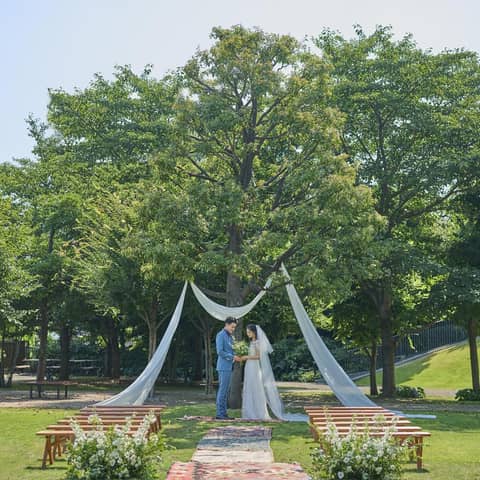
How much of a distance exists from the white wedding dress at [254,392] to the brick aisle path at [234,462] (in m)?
3.29

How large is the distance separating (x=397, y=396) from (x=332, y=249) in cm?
928

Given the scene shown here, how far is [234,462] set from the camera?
993cm

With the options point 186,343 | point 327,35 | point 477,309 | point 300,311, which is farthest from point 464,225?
point 186,343

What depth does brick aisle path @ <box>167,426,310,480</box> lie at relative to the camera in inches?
348

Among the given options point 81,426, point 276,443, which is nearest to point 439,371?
point 276,443

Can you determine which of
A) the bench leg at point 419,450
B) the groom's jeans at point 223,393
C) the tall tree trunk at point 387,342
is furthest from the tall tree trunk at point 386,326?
the bench leg at point 419,450

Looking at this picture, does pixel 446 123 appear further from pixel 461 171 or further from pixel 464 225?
pixel 464 225

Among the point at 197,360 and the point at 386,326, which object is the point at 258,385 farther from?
the point at 197,360

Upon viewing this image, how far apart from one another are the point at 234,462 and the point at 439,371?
24339mm

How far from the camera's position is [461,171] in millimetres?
23203

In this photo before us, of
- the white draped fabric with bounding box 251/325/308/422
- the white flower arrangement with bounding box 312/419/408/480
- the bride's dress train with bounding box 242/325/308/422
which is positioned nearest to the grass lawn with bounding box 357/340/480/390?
the white draped fabric with bounding box 251/325/308/422

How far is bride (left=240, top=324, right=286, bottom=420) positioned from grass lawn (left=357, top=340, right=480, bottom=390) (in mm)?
15092

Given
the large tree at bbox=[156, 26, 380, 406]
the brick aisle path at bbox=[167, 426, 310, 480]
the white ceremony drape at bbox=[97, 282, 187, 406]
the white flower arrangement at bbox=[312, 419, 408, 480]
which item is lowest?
the brick aisle path at bbox=[167, 426, 310, 480]

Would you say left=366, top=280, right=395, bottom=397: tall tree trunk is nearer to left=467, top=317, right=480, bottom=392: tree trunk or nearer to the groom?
left=467, top=317, right=480, bottom=392: tree trunk
